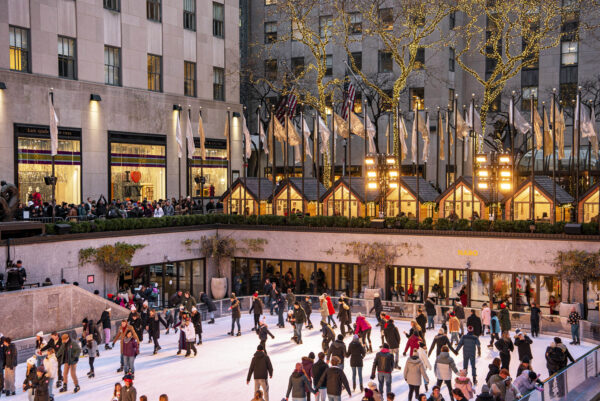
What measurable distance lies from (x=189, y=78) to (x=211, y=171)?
676 cm

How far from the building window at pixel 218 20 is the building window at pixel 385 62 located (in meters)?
15.4

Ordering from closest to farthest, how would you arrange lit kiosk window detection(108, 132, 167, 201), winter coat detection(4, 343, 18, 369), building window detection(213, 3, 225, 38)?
winter coat detection(4, 343, 18, 369) < lit kiosk window detection(108, 132, 167, 201) < building window detection(213, 3, 225, 38)

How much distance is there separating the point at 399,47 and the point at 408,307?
1329 inches

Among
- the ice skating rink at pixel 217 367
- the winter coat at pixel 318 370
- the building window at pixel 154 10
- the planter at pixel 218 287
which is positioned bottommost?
the ice skating rink at pixel 217 367

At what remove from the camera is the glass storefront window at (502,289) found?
33.8 metres

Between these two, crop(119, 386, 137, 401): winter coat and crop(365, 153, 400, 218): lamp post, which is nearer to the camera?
crop(119, 386, 137, 401): winter coat

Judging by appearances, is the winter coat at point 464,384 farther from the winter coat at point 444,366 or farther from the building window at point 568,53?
the building window at point 568,53

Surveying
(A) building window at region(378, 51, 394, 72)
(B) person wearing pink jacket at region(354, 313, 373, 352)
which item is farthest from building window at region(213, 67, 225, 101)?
(B) person wearing pink jacket at region(354, 313, 373, 352)

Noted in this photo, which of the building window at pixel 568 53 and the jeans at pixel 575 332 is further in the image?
the building window at pixel 568 53

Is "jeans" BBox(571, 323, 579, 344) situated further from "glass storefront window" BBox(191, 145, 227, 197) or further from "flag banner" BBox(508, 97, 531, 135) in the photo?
"glass storefront window" BBox(191, 145, 227, 197)

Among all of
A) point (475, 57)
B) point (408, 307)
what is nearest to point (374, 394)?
point (408, 307)

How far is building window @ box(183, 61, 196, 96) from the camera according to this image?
48.0m

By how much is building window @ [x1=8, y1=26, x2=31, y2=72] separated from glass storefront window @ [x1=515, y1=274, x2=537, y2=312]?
92.9 ft

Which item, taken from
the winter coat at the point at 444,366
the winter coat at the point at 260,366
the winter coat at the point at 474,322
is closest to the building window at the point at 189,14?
the winter coat at the point at 474,322
